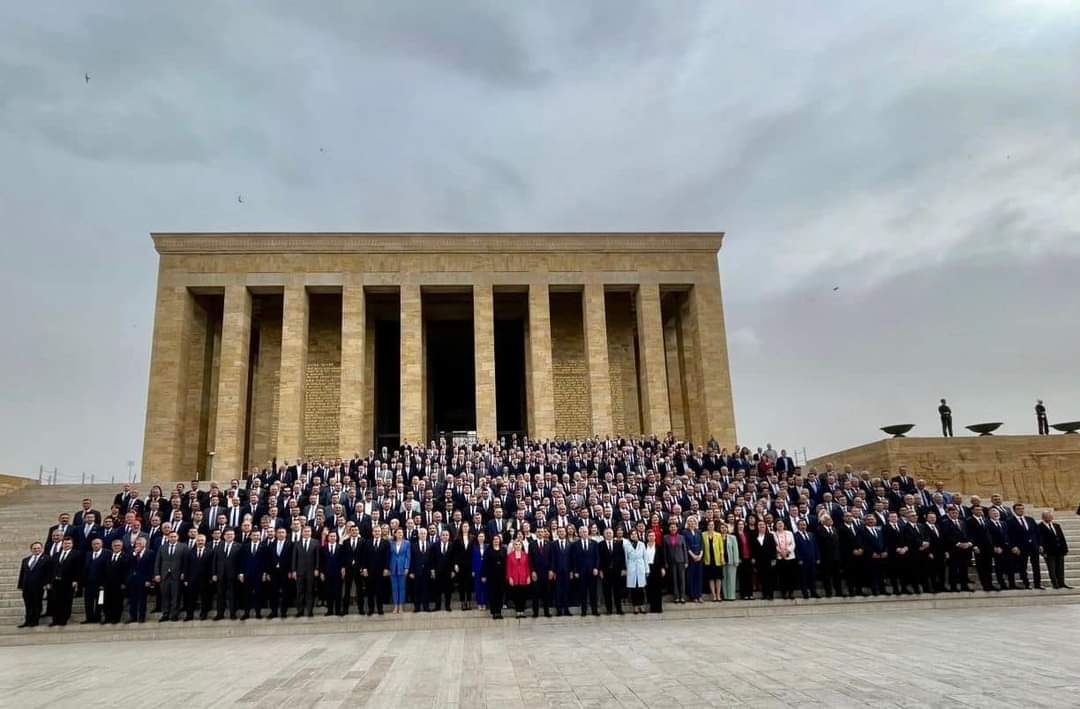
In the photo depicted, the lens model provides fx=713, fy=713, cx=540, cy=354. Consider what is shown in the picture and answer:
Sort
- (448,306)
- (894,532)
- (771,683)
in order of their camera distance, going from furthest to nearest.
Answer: (448,306) → (894,532) → (771,683)

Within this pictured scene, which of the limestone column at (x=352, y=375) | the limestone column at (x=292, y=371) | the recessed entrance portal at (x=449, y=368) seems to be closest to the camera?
the limestone column at (x=292, y=371)

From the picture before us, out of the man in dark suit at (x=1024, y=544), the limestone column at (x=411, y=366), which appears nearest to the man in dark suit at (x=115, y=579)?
the man in dark suit at (x=1024, y=544)

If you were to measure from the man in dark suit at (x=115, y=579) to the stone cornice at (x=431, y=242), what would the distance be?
17.7m

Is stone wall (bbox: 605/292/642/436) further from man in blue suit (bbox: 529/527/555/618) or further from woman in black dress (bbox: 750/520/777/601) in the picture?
man in blue suit (bbox: 529/527/555/618)

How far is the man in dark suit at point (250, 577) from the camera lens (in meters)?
10.5

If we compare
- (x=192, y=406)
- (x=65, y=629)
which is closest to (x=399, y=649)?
(x=65, y=629)

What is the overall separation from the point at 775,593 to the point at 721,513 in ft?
4.92

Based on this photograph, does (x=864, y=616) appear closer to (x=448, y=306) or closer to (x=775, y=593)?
(x=775, y=593)

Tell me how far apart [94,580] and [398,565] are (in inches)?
171

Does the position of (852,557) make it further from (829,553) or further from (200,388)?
(200,388)

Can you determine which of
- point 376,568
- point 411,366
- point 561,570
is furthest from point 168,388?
point 561,570

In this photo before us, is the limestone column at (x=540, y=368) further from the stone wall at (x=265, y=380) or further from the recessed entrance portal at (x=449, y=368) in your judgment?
the stone wall at (x=265, y=380)

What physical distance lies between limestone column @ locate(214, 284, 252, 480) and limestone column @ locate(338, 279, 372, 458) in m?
3.51

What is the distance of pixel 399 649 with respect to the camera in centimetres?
793
